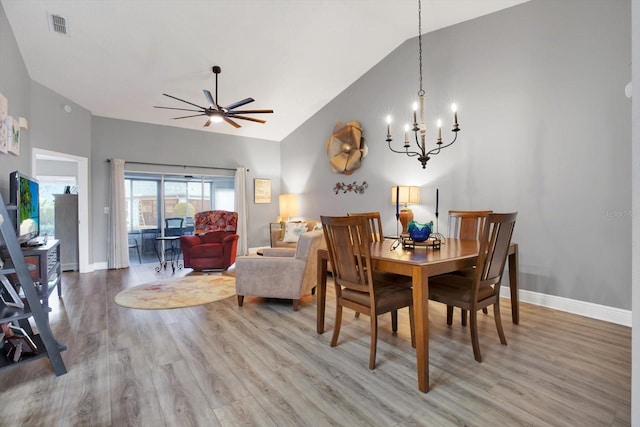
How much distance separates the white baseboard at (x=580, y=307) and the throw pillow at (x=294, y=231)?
3.28m

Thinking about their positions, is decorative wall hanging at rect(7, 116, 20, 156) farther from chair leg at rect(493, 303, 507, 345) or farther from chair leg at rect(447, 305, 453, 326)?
chair leg at rect(493, 303, 507, 345)

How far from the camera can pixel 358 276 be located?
2273 mm

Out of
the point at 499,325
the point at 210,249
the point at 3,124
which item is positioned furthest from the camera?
the point at 210,249

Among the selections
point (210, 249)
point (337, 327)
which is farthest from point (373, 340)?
point (210, 249)

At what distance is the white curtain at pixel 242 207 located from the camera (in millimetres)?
7090

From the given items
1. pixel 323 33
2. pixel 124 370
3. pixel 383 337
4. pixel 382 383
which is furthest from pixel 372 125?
pixel 124 370

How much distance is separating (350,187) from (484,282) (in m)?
3.70

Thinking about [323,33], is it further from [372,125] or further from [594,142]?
[594,142]

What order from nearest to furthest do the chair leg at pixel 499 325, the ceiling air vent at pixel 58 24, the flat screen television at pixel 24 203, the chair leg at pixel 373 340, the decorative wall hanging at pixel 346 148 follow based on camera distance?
1. the chair leg at pixel 373 340
2. the chair leg at pixel 499 325
3. the flat screen television at pixel 24 203
4. the ceiling air vent at pixel 58 24
5. the decorative wall hanging at pixel 346 148

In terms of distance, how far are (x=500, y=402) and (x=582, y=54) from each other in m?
3.39

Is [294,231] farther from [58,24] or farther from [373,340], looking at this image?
[58,24]

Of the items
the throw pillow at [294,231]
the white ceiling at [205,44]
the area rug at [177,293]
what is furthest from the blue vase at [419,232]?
the throw pillow at [294,231]

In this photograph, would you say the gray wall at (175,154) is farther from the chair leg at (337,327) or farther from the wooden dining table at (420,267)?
the chair leg at (337,327)

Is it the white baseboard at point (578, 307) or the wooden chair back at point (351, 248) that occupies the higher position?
the wooden chair back at point (351, 248)
